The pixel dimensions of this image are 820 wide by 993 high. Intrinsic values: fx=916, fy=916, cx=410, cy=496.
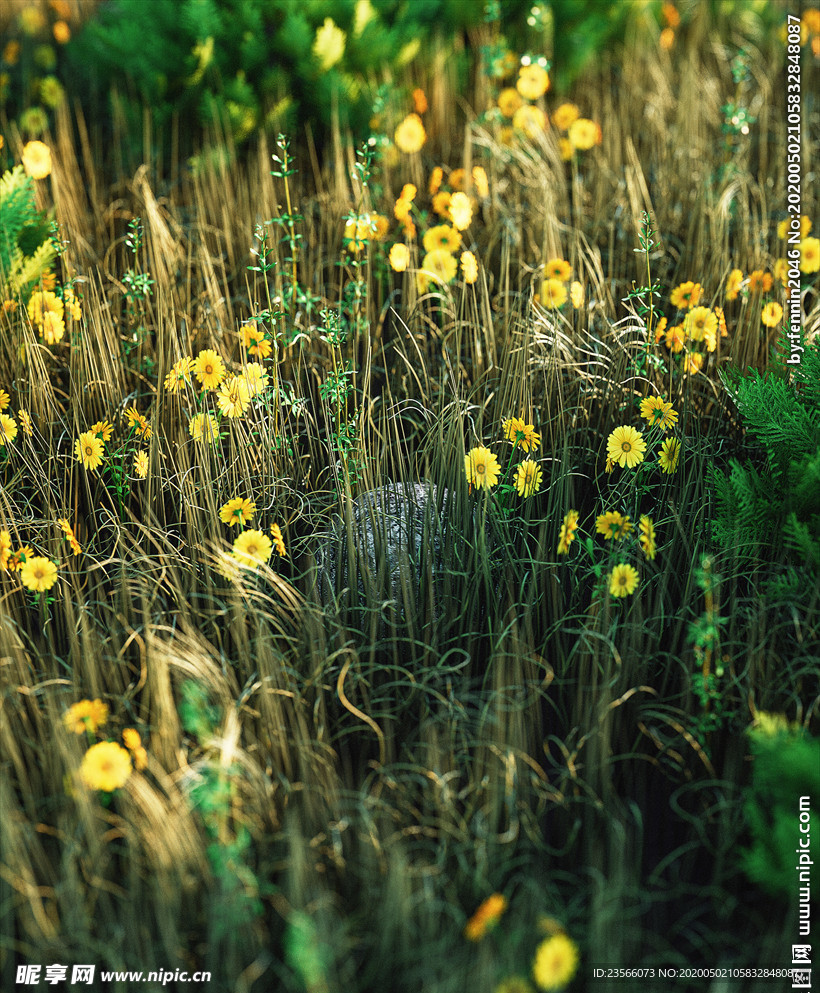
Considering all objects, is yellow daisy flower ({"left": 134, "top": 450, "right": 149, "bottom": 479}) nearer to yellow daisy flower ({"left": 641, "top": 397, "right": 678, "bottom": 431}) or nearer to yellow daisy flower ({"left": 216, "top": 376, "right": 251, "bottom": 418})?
yellow daisy flower ({"left": 216, "top": 376, "right": 251, "bottom": 418})

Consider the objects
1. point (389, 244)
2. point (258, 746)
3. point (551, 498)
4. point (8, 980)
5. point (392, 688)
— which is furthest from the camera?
point (389, 244)

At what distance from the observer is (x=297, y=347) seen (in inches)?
96.1

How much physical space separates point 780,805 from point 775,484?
28.5 inches

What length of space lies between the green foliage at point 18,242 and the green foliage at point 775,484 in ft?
5.82

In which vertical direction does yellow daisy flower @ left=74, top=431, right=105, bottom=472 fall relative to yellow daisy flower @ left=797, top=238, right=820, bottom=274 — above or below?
below

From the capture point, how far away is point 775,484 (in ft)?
6.21

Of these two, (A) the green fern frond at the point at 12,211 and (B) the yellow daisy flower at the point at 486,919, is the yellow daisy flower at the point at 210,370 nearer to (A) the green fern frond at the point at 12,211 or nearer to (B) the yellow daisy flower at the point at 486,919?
(A) the green fern frond at the point at 12,211

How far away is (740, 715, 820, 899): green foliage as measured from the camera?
1.35 meters

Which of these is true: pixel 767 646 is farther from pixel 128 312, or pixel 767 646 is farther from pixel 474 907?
pixel 128 312

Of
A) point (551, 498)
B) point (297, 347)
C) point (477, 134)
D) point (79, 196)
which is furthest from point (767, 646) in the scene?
point (79, 196)

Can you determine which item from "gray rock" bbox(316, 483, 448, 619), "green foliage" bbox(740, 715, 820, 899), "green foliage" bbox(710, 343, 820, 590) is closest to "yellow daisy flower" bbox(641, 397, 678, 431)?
"green foliage" bbox(710, 343, 820, 590)

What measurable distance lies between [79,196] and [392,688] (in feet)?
6.79

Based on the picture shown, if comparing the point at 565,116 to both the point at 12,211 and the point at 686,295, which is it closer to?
the point at 686,295

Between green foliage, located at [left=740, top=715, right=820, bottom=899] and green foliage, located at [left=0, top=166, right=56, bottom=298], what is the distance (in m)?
2.03
